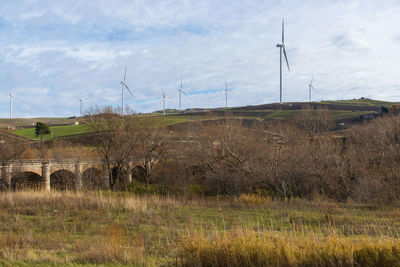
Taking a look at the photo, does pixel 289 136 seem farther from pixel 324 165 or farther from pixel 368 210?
pixel 368 210

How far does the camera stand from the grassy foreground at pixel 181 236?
621cm

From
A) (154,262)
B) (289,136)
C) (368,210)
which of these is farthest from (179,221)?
(289,136)

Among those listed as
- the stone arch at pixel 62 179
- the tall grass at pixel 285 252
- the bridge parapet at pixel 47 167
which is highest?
the tall grass at pixel 285 252

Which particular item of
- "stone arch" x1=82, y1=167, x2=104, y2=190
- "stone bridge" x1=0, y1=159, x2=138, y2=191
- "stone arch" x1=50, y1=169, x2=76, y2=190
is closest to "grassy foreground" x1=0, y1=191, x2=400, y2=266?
"stone bridge" x1=0, y1=159, x2=138, y2=191

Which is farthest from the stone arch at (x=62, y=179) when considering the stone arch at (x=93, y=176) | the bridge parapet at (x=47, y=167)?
the stone arch at (x=93, y=176)

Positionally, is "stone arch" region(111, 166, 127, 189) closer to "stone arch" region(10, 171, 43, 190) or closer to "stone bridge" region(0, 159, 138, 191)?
"stone bridge" region(0, 159, 138, 191)

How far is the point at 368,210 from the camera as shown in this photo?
15.7 m

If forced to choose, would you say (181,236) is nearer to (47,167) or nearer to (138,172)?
(47,167)

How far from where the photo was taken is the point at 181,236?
895 cm

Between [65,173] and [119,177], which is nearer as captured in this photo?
[119,177]

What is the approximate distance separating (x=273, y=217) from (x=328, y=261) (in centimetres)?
786

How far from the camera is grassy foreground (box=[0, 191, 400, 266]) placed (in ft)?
20.4

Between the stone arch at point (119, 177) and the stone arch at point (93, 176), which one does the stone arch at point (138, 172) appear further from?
the stone arch at point (93, 176)

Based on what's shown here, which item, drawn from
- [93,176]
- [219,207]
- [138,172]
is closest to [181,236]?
[219,207]
